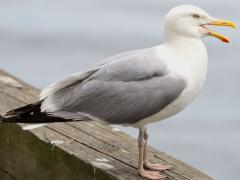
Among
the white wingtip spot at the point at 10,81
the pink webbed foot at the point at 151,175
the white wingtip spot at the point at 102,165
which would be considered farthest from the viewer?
the white wingtip spot at the point at 10,81

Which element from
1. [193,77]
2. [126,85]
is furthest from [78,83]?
[193,77]

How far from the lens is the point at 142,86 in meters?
5.44

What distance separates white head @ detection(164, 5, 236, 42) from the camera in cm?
535

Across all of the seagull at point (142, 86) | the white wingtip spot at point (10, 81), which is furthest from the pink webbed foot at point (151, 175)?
the white wingtip spot at point (10, 81)

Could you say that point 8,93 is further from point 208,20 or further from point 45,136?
point 208,20

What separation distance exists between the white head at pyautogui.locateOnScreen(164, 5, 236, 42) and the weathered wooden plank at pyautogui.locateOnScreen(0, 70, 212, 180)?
0.63 m

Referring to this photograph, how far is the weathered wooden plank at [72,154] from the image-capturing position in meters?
5.13

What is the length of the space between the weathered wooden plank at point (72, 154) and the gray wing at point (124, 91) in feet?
0.44

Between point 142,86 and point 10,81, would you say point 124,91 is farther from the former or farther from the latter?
point 10,81

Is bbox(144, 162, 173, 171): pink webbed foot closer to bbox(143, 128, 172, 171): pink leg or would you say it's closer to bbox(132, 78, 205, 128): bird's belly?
bbox(143, 128, 172, 171): pink leg

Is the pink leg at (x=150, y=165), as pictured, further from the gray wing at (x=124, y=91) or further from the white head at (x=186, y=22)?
the white head at (x=186, y=22)

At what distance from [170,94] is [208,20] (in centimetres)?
43

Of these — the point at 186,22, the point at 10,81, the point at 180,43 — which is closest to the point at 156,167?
the point at 180,43

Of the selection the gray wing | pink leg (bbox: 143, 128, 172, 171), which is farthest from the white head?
pink leg (bbox: 143, 128, 172, 171)
